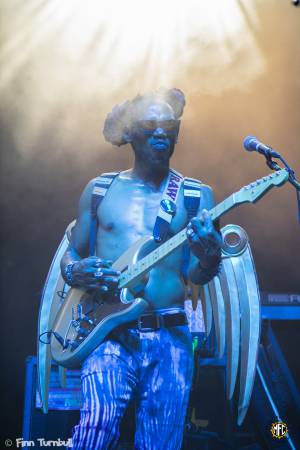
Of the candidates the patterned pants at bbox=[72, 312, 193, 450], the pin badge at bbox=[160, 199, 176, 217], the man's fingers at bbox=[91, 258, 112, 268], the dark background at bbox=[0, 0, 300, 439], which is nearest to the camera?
the patterned pants at bbox=[72, 312, 193, 450]

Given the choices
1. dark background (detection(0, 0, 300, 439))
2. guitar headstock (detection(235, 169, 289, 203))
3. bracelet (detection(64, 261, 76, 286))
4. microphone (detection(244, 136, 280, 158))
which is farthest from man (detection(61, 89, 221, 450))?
dark background (detection(0, 0, 300, 439))

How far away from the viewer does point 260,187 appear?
7.47 feet

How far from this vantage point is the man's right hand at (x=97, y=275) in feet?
7.55

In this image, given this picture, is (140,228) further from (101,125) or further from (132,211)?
(101,125)

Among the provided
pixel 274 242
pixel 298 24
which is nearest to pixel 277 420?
pixel 274 242

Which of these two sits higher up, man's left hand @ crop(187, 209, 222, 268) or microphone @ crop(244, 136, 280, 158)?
microphone @ crop(244, 136, 280, 158)

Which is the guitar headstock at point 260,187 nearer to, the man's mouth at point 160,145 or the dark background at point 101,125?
the man's mouth at point 160,145

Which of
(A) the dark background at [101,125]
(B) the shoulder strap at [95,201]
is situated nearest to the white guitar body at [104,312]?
(B) the shoulder strap at [95,201]

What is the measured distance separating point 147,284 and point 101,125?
140 cm

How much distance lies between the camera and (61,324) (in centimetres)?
239

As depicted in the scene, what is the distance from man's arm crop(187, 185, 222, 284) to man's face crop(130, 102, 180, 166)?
1.53 feet

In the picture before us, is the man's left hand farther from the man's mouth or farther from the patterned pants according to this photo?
the man's mouth

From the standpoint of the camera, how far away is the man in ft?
7.02

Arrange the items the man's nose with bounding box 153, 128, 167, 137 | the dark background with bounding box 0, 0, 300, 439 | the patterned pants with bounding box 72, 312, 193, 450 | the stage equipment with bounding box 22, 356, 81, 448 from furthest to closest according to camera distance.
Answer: the dark background with bounding box 0, 0, 300, 439
the stage equipment with bounding box 22, 356, 81, 448
the man's nose with bounding box 153, 128, 167, 137
the patterned pants with bounding box 72, 312, 193, 450
